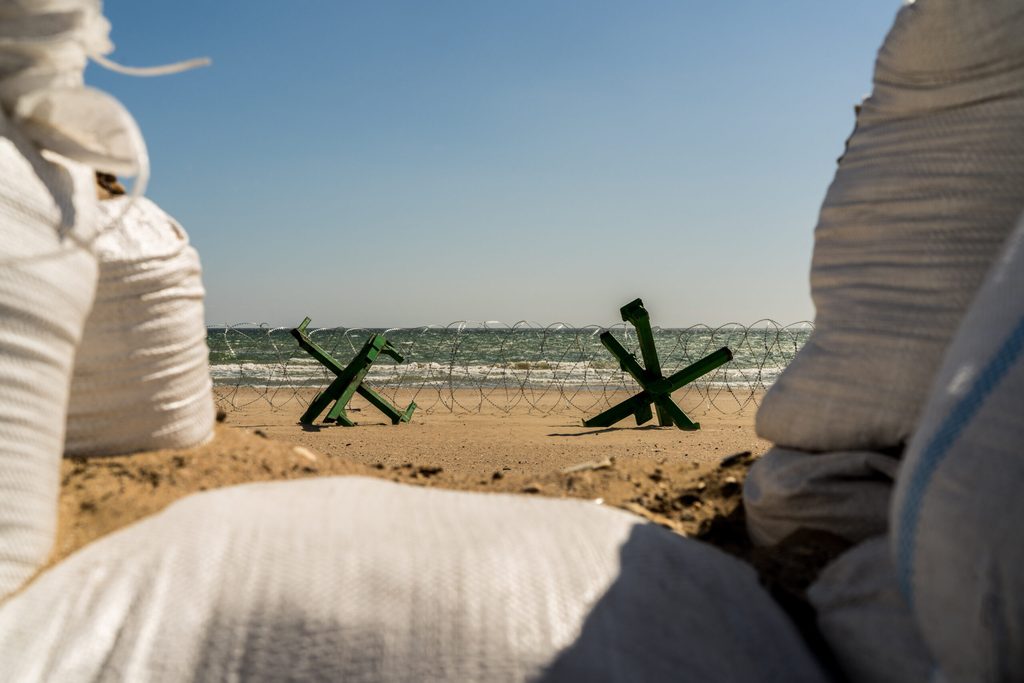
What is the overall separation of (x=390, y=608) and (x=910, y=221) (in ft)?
4.59

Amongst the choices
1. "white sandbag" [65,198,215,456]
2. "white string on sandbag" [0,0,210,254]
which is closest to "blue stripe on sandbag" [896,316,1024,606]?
"white string on sandbag" [0,0,210,254]

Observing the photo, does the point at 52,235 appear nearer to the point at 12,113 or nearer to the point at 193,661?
the point at 12,113

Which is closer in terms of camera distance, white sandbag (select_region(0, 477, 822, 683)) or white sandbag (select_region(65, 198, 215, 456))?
white sandbag (select_region(0, 477, 822, 683))

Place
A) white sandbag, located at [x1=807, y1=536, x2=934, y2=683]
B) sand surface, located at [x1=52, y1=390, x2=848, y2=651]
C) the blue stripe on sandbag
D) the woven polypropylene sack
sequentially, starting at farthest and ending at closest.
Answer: sand surface, located at [x1=52, y1=390, x2=848, y2=651] → the woven polypropylene sack → white sandbag, located at [x1=807, y1=536, x2=934, y2=683] → the blue stripe on sandbag

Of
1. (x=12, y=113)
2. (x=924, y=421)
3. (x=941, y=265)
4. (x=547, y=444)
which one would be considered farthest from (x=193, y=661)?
(x=547, y=444)

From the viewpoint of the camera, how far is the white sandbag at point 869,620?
1118mm

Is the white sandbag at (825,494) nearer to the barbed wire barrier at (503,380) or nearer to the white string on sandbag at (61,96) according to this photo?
the white string on sandbag at (61,96)

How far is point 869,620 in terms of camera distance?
47.5 inches

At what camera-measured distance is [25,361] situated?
4.35 feet

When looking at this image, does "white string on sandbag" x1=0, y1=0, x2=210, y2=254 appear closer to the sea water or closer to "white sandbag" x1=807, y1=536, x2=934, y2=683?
"white sandbag" x1=807, y1=536, x2=934, y2=683

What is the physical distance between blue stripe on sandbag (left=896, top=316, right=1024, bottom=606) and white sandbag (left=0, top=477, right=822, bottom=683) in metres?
0.27

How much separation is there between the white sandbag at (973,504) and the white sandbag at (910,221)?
601mm

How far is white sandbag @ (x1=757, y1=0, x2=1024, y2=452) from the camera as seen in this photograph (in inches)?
66.2

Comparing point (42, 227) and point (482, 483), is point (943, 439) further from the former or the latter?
point (482, 483)
